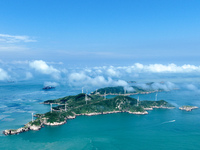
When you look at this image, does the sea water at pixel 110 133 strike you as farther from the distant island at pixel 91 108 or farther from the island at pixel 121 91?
the island at pixel 121 91

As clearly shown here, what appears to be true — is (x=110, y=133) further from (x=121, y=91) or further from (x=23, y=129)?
(x=121, y=91)

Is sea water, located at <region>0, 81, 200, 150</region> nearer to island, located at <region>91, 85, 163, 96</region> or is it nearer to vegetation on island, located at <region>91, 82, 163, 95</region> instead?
island, located at <region>91, 85, 163, 96</region>

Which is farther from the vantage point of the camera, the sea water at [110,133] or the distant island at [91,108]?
the distant island at [91,108]

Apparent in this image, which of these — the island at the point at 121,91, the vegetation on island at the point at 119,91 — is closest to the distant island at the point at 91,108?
the island at the point at 121,91

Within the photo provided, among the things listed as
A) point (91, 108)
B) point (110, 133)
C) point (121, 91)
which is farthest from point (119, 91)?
point (110, 133)

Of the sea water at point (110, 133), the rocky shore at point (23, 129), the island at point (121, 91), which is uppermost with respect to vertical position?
the island at point (121, 91)

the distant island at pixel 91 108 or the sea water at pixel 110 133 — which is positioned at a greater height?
the distant island at pixel 91 108

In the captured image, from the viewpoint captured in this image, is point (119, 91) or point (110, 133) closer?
point (110, 133)

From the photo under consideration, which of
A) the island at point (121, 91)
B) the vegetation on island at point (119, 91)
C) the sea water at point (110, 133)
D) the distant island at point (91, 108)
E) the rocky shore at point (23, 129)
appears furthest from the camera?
the vegetation on island at point (119, 91)

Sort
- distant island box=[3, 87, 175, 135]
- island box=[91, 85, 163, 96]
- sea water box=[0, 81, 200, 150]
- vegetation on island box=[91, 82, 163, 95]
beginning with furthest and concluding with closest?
vegetation on island box=[91, 82, 163, 95], island box=[91, 85, 163, 96], distant island box=[3, 87, 175, 135], sea water box=[0, 81, 200, 150]

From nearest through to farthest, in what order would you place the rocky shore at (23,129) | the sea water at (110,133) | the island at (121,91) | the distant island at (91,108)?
the sea water at (110,133) < the rocky shore at (23,129) < the distant island at (91,108) < the island at (121,91)

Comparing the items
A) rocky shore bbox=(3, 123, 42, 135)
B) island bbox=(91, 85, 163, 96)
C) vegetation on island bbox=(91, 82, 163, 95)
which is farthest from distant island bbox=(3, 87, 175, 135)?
vegetation on island bbox=(91, 82, 163, 95)

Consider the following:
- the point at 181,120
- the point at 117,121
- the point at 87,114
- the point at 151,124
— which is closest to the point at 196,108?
the point at 181,120

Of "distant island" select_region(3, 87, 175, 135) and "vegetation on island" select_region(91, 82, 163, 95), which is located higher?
"vegetation on island" select_region(91, 82, 163, 95)
